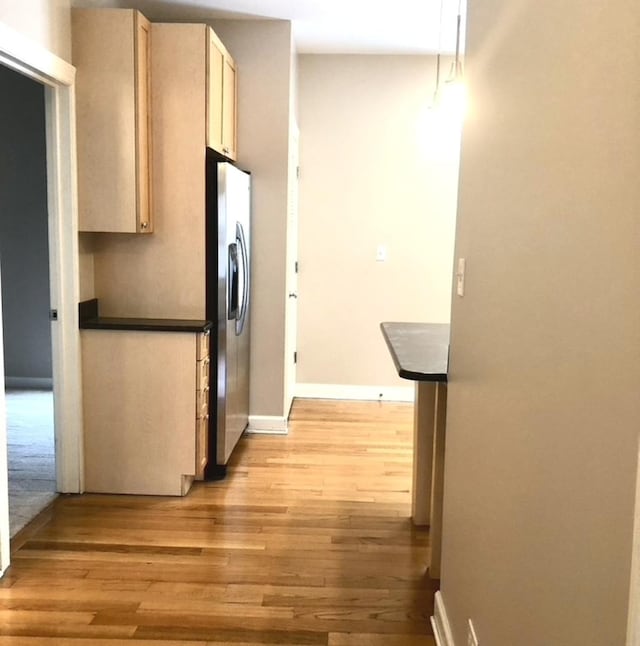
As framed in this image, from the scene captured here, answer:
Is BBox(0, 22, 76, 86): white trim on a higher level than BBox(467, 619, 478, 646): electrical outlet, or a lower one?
higher

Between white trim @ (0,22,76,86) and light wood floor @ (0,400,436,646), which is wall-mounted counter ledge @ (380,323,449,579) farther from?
white trim @ (0,22,76,86)

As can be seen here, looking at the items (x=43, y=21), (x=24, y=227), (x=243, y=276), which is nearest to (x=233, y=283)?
(x=243, y=276)

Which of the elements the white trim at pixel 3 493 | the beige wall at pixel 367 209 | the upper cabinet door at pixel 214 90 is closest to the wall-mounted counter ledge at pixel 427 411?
the upper cabinet door at pixel 214 90

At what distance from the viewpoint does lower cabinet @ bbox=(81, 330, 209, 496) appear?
A: 340 centimetres

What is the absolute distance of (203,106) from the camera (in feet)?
11.6

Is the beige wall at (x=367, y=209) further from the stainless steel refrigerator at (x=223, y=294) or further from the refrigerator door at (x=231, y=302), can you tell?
the stainless steel refrigerator at (x=223, y=294)

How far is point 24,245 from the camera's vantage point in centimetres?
551

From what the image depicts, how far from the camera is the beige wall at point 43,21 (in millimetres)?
2641

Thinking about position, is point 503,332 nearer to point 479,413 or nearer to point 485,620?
point 479,413

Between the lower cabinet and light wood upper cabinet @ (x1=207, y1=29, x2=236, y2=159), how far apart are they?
1101 mm

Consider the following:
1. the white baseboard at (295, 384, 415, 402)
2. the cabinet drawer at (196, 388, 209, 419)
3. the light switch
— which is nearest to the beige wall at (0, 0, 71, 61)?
the cabinet drawer at (196, 388, 209, 419)

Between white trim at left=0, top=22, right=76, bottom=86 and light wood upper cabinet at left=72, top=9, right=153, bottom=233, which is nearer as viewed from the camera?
white trim at left=0, top=22, right=76, bottom=86

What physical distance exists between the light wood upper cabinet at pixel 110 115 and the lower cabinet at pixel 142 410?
23.2 inches

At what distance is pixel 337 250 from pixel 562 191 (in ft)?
13.5
